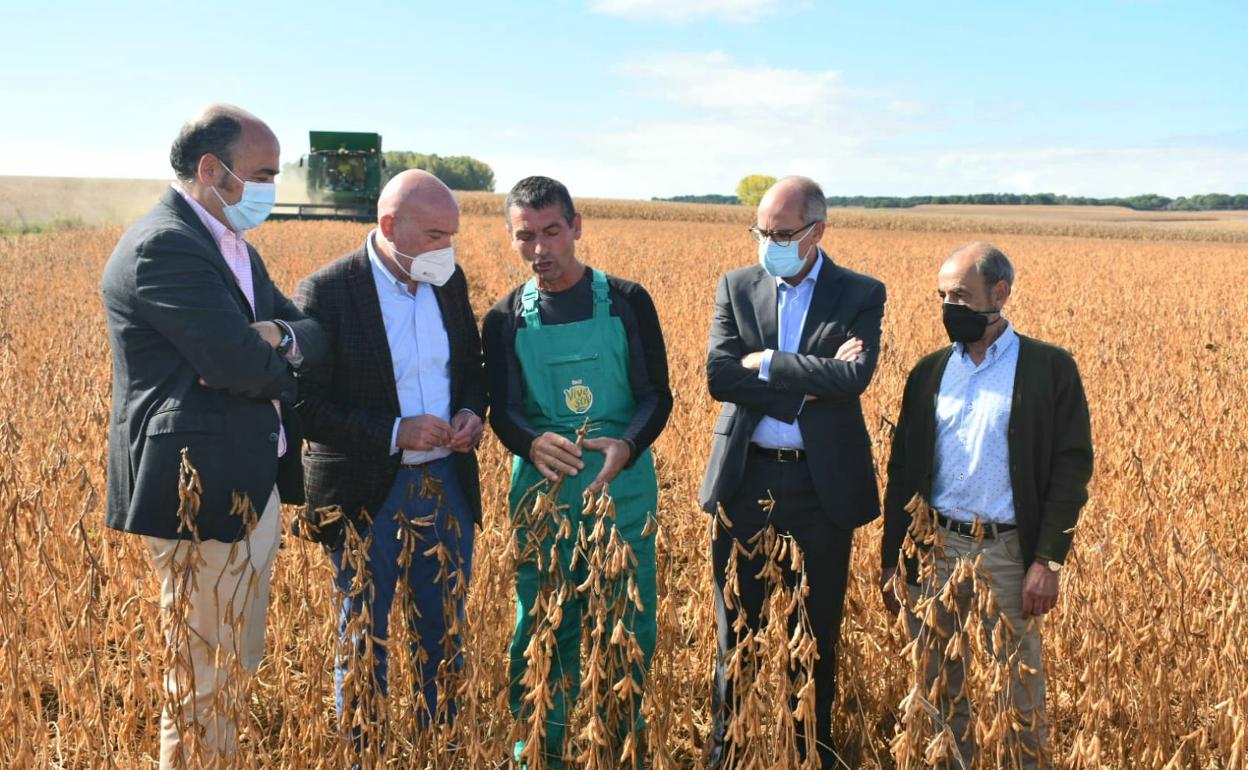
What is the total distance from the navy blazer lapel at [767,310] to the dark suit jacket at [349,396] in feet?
3.11

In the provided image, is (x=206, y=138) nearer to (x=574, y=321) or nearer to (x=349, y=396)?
(x=349, y=396)

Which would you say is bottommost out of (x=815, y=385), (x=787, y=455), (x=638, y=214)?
(x=787, y=455)

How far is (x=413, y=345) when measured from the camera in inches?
104

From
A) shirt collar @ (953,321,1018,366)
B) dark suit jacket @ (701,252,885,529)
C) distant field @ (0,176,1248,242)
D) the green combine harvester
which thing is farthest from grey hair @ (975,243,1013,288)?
distant field @ (0,176,1248,242)

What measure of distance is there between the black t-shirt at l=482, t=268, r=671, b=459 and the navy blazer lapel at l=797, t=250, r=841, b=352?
0.46 metres

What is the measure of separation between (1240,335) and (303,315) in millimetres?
10267

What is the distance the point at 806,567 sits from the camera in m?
2.66

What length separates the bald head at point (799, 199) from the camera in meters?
2.68

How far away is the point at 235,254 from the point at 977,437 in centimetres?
204

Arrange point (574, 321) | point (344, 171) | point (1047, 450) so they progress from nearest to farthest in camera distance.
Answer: point (1047, 450), point (574, 321), point (344, 171)

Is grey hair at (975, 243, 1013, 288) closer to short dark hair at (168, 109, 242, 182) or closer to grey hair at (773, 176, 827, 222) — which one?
Answer: grey hair at (773, 176, 827, 222)

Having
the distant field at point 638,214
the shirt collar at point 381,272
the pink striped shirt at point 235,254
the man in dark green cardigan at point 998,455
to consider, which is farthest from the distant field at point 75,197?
the man in dark green cardigan at point 998,455

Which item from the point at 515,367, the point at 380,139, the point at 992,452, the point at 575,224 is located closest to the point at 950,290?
the point at 992,452

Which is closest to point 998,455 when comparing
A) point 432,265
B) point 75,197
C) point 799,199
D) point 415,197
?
point 799,199
